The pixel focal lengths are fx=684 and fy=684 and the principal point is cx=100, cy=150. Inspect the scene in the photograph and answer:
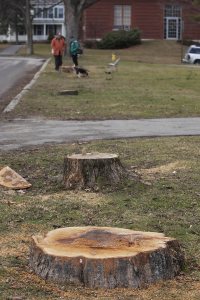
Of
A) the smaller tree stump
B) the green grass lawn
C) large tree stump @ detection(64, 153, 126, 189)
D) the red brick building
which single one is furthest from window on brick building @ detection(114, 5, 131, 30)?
large tree stump @ detection(64, 153, 126, 189)

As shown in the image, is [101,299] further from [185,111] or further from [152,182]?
[185,111]

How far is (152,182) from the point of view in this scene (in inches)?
309

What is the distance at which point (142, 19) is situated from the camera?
7350 centimetres

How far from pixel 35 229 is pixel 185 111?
11.0 m

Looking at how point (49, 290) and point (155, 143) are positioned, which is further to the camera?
point (155, 143)

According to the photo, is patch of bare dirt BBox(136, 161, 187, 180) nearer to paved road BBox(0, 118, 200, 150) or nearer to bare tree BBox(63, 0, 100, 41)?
paved road BBox(0, 118, 200, 150)

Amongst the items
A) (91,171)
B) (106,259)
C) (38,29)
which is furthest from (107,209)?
(38,29)

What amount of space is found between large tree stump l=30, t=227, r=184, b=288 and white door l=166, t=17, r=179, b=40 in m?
70.2

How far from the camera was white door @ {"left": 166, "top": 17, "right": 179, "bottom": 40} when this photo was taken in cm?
7356

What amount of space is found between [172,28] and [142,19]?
11.1 ft

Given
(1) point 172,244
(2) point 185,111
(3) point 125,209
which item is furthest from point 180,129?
(1) point 172,244

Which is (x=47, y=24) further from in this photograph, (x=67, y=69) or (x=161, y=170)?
(x=161, y=170)

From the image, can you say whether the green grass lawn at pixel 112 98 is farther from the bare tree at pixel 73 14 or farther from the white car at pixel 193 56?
the bare tree at pixel 73 14

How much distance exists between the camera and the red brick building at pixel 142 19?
72625 mm
